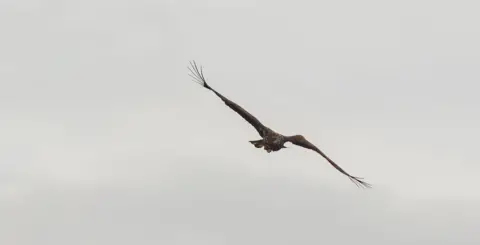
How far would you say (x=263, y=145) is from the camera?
9925 centimetres

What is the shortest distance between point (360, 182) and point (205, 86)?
14.0 meters

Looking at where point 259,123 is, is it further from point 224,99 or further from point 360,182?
point 360,182

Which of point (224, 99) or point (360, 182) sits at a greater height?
point (224, 99)

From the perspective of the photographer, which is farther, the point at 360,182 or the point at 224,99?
the point at 224,99

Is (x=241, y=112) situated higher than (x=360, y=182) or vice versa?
(x=241, y=112)

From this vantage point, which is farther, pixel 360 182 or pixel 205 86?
pixel 205 86

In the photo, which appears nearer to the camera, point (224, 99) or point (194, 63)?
point (194, 63)

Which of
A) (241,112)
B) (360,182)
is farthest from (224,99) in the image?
(360,182)

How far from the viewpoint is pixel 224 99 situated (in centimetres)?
9950

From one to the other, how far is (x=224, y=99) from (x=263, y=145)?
13.8 feet

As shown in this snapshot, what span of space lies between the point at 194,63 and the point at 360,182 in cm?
1368

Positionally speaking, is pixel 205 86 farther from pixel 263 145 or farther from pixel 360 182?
pixel 360 182

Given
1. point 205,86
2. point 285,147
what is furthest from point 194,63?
point 285,147

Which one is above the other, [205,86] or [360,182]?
[205,86]
